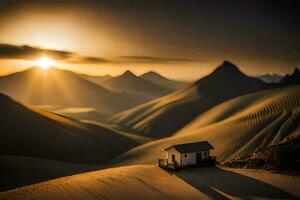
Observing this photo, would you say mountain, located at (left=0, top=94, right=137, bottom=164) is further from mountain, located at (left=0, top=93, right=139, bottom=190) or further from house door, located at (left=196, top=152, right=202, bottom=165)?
house door, located at (left=196, top=152, right=202, bottom=165)

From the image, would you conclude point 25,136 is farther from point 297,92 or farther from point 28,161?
point 297,92

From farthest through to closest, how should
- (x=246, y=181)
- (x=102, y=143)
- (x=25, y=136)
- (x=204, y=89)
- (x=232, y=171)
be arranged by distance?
(x=204, y=89)
(x=102, y=143)
(x=25, y=136)
(x=232, y=171)
(x=246, y=181)

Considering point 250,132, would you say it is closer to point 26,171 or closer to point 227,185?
point 227,185

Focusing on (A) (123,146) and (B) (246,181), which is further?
(A) (123,146)

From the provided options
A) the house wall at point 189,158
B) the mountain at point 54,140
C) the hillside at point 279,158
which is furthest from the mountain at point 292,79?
the house wall at point 189,158

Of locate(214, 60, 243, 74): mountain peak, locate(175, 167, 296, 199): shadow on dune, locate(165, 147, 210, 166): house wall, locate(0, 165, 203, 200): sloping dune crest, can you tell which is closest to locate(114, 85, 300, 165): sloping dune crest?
locate(165, 147, 210, 166): house wall

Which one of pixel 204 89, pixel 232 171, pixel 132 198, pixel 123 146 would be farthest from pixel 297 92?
pixel 204 89

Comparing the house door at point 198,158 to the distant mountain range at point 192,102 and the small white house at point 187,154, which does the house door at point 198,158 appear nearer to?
the small white house at point 187,154
